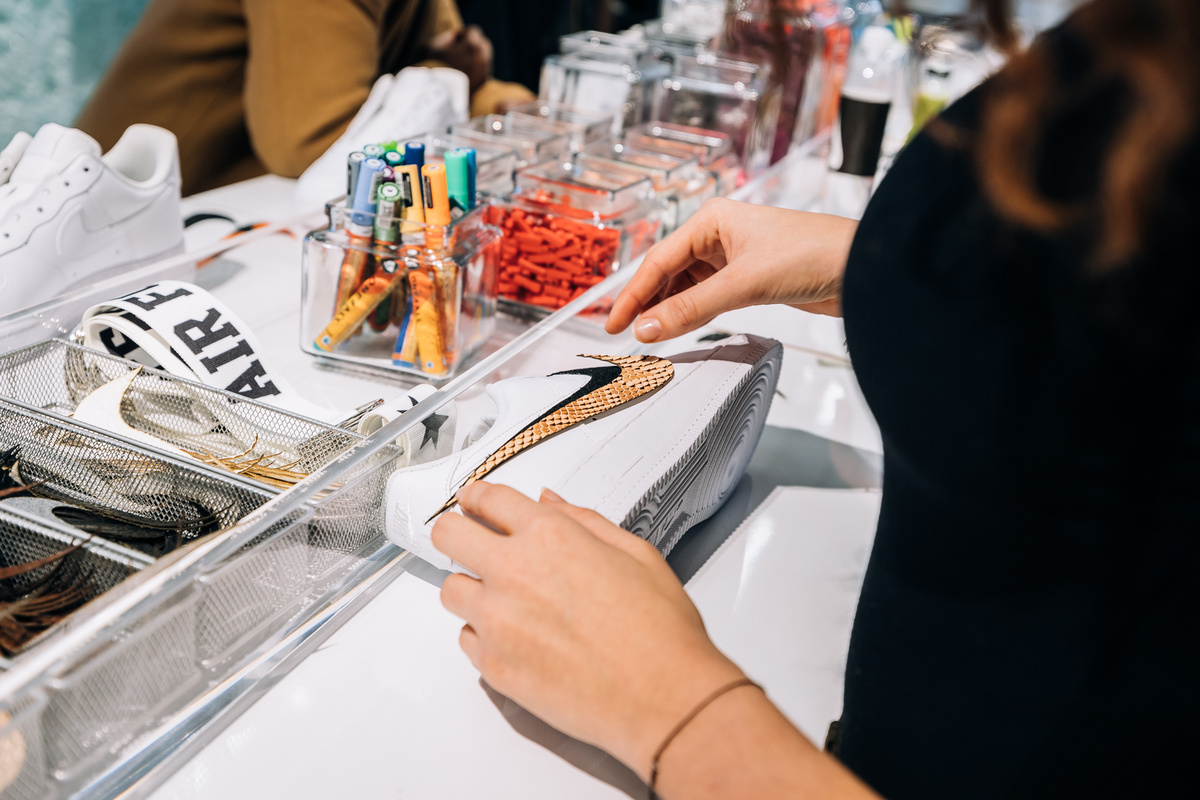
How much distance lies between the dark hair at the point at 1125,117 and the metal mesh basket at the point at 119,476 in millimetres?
350

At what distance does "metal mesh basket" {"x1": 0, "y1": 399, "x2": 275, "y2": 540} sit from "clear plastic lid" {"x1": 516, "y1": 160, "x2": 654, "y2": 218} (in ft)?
1.63

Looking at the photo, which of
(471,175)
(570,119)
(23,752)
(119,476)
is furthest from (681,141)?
(23,752)

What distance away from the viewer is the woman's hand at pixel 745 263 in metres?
0.56

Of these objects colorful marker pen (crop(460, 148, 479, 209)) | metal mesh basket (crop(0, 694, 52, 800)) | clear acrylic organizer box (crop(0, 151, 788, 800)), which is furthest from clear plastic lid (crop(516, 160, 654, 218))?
metal mesh basket (crop(0, 694, 52, 800))

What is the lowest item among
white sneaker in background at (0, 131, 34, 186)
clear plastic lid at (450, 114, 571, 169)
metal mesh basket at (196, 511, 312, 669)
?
metal mesh basket at (196, 511, 312, 669)

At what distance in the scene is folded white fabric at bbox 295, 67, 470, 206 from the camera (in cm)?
106

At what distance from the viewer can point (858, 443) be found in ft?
2.28

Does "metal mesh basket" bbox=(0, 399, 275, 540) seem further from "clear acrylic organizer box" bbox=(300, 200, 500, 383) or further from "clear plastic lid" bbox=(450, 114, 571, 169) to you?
"clear plastic lid" bbox=(450, 114, 571, 169)

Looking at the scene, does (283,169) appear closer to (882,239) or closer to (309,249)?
(309,249)

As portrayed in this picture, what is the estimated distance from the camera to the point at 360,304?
2.27 ft

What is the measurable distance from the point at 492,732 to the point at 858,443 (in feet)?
1.34

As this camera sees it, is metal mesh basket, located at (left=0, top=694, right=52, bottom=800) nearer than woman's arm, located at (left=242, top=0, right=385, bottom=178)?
Yes

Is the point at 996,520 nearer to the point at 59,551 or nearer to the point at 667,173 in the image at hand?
the point at 59,551

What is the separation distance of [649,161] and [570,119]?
187mm
